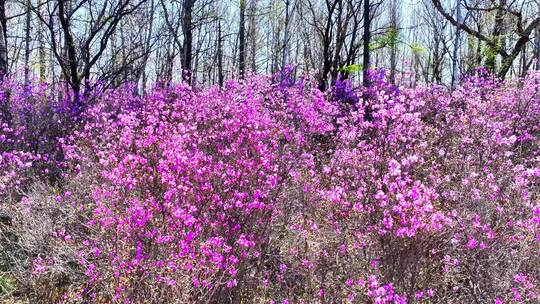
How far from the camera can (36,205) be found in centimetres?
568

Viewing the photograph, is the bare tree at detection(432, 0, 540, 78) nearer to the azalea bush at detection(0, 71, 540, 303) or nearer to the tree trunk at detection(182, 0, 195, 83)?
the tree trunk at detection(182, 0, 195, 83)

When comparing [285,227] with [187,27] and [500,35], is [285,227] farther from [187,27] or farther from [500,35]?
[500,35]

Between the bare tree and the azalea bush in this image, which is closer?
the azalea bush

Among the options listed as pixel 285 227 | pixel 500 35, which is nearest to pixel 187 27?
pixel 285 227

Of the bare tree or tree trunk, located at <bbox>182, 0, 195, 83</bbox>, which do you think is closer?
tree trunk, located at <bbox>182, 0, 195, 83</bbox>

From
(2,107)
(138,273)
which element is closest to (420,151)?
(138,273)

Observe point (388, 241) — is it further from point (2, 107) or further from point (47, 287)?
point (2, 107)

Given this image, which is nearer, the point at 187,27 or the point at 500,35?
the point at 187,27

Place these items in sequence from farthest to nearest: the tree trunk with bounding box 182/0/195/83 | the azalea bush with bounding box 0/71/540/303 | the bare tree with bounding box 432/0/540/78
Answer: the bare tree with bounding box 432/0/540/78 → the tree trunk with bounding box 182/0/195/83 → the azalea bush with bounding box 0/71/540/303

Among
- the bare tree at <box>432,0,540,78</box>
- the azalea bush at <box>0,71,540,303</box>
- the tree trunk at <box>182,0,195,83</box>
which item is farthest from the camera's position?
the bare tree at <box>432,0,540,78</box>

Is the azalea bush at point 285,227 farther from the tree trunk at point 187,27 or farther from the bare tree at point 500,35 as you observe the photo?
→ the bare tree at point 500,35

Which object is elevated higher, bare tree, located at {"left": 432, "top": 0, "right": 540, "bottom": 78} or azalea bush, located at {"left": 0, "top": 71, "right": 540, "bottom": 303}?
bare tree, located at {"left": 432, "top": 0, "right": 540, "bottom": 78}

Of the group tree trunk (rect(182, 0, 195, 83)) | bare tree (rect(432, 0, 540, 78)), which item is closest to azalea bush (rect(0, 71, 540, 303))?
tree trunk (rect(182, 0, 195, 83))

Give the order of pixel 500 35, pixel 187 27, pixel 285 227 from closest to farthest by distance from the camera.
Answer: pixel 285 227 → pixel 187 27 → pixel 500 35
